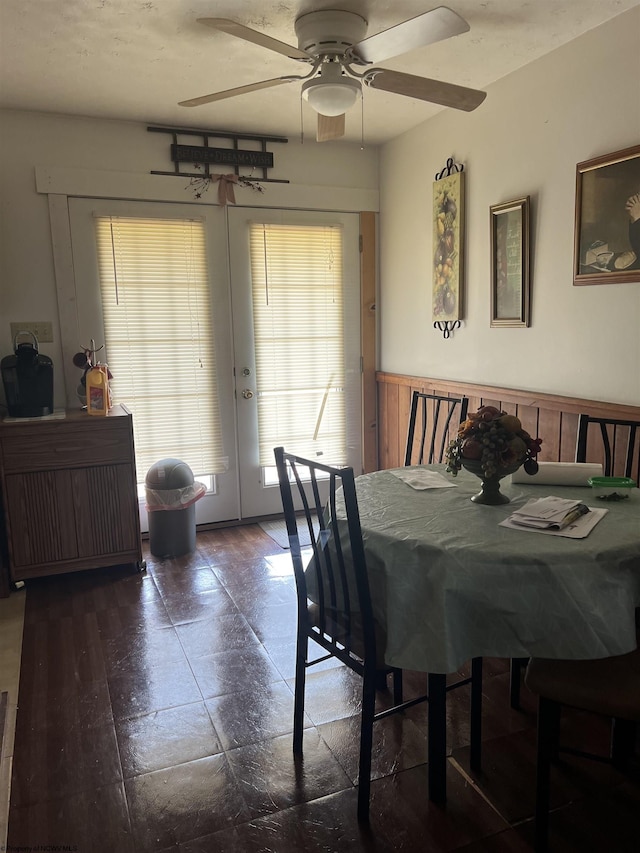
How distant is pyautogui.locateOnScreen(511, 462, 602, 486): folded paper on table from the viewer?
216cm

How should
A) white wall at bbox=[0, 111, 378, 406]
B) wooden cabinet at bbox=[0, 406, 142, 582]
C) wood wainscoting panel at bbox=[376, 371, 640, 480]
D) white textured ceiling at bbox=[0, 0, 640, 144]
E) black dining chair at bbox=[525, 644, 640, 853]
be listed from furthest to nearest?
white wall at bbox=[0, 111, 378, 406] → wooden cabinet at bbox=[0, 406, 142, 582] → wood wainscoting panel at bbox=[376, 371, 640, 480] → white textured ceiling at bbox=[0, 0, 640, 144] → black dining chair at bbox=[525, 644, 640, 853]

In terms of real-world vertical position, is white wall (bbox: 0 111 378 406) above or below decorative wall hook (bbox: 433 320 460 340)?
above

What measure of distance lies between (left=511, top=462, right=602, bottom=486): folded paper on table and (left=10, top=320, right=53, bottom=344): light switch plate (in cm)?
278

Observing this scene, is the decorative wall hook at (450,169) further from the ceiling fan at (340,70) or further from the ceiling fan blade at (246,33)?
the ceiling fan blade at (246,33)

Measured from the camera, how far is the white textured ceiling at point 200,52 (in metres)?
2.37

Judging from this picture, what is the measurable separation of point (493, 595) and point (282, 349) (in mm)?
2892

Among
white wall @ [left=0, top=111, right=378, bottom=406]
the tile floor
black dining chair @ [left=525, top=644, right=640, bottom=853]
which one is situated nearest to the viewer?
black dining chair @ [left=525, top=644, right=640, bottom=853]

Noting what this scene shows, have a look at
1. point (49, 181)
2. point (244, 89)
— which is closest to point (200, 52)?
point (244, 89)

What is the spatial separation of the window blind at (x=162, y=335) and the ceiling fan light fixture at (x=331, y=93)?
1.72m

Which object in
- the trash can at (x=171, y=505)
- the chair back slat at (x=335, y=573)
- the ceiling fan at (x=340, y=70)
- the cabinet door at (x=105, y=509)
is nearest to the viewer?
the chair back slat at (x=335, y=573)

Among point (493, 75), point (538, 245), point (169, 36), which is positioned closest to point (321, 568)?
point (538, 245)

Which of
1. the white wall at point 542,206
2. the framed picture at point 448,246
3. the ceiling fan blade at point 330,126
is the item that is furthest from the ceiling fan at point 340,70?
the framed picture at point 448,246

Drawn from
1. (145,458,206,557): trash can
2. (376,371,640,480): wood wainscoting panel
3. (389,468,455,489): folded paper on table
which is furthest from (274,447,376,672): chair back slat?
(145,458,206,557): trash can

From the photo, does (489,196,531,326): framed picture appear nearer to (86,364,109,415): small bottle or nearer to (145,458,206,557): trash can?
(145,458,206,557): trash can
